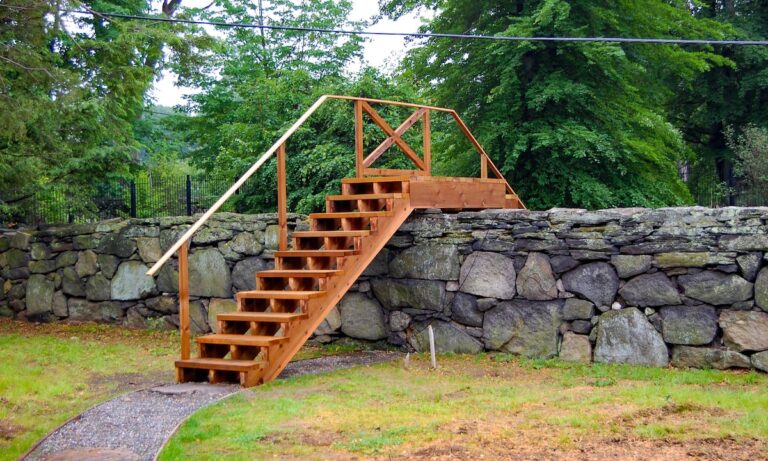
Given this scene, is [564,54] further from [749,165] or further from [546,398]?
[546,398]

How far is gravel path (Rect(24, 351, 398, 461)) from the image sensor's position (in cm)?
511

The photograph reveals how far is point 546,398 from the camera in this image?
6.31 metres

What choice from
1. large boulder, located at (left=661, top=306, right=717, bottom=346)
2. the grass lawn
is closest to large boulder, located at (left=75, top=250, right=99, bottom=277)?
the grass lawn

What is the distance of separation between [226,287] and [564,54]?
19.2 ft

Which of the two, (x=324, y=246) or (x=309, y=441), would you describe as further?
(x=324, y=246)

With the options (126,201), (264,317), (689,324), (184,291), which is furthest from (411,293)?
(126,201)

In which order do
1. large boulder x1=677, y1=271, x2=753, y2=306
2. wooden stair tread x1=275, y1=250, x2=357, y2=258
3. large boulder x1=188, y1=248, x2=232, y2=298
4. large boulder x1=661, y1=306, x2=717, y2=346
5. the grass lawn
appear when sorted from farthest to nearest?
large boulder x1=188, y1=248, x2=232, y2=298 → wooden stair tread x1=275, y1=250, x2=357, y2=258 → large boulder x1=661, y1=306, x2=717, y2=346 → large boulder x1=677, y1=271, x2=753, y2=306 → the grass lawn

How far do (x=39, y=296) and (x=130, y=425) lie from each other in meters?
6.86

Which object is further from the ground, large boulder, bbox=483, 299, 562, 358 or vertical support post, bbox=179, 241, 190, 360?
vertical support post, bbox=179, 241, 190, 360

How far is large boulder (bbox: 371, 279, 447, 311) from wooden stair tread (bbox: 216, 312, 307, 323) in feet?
6.41

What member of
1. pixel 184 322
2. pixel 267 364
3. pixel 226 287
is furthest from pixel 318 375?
pixel 226 287

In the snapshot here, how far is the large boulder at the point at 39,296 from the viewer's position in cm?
1173

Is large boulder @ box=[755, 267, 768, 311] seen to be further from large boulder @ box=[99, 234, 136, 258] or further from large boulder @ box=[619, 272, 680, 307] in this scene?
large boulder @ box=[99, 234, 136, 258]

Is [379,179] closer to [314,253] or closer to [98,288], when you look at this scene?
[314,253]
